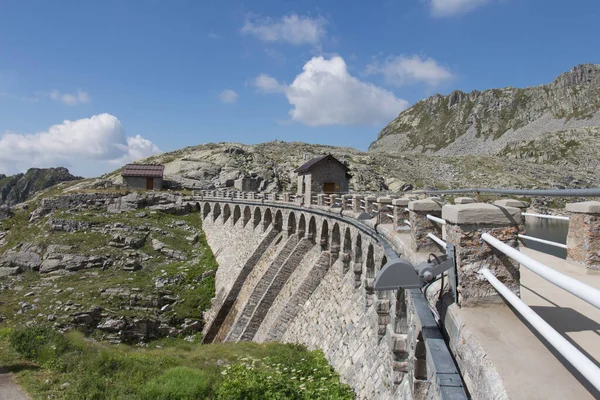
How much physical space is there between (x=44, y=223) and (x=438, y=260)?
4603cm

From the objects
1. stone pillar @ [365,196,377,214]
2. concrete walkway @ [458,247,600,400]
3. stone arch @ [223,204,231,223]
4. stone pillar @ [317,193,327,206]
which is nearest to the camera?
concrete walkway @ [458,247,600,400]

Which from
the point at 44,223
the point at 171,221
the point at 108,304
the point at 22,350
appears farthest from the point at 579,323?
the point at 44,223

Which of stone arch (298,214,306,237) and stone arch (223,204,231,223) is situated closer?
stone arch (298,214,306,237)

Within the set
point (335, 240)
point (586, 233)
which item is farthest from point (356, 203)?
point (586, 233)

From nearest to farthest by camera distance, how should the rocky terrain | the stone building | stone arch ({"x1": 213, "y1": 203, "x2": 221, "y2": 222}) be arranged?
the rocky terrain → stone arch ({"x1": 213, "y1": 203, "x2": 221, "y2": 222}) → the stone building

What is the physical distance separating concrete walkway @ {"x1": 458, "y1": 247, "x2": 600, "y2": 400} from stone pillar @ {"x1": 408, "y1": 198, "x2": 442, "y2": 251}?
7.94 ft

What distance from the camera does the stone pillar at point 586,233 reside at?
6.81m

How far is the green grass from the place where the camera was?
12.7 m

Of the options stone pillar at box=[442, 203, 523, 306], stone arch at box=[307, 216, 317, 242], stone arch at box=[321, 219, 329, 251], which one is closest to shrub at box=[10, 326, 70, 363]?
stone arch at box=[321, 219, 329, 251]

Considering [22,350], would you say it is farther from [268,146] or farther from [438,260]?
[268,146]

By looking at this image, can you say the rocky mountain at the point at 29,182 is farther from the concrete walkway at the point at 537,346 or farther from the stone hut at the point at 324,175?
the concrete walkway at the point at 537,346

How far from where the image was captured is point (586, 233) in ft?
23.2

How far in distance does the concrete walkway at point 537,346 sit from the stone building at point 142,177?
A: 54.8m

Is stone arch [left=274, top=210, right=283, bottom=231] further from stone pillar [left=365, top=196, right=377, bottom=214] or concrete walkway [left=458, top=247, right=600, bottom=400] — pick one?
concrete walkway [left=458, top=247, right=600, bottom=400]
